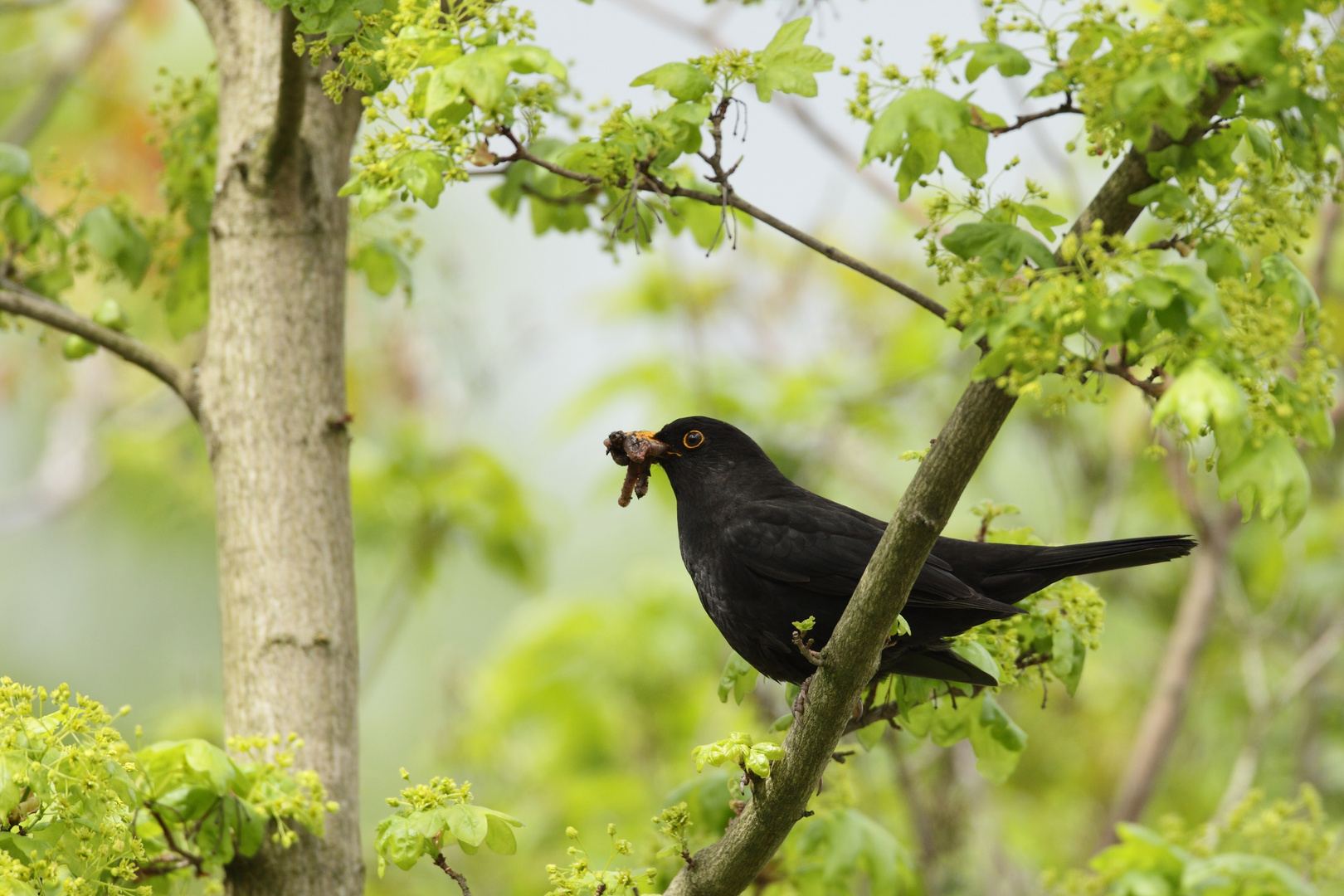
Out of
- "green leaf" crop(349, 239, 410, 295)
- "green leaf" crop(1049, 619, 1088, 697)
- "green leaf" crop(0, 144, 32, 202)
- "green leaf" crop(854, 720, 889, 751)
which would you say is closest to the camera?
"green leaf" crop(1049, 619, 1088, 697)

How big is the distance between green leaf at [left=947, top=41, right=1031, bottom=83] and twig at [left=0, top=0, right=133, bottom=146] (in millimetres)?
5119

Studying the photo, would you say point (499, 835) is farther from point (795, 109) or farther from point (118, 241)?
point (795, 109)

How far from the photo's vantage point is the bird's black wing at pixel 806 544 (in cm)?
280

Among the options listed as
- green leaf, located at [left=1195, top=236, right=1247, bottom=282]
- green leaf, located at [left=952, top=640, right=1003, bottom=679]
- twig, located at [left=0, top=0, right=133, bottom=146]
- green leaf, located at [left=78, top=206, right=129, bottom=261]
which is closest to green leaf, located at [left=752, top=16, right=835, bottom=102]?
green leaf, located at [left=1195, top=236, right=1247, bottom=282]

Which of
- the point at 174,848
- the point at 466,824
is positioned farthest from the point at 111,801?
the point at 466,824

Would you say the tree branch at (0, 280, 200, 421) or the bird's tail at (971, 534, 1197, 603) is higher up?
the tree branch at (0, 280, 200, 421)

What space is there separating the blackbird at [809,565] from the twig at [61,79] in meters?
4.26

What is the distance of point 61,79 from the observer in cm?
597

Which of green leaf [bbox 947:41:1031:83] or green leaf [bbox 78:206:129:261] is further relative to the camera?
green leaf [bbox 78:206:129:261]

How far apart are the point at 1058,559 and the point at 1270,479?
1.17 m

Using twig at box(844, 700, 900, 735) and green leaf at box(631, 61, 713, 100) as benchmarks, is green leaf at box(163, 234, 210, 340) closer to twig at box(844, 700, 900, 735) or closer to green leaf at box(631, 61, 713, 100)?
green leaf at box(631, 61, 713, 100)

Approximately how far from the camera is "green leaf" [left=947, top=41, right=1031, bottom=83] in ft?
6.03

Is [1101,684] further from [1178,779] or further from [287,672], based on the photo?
[287,672]

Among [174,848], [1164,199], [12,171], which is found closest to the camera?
[1164,199]
